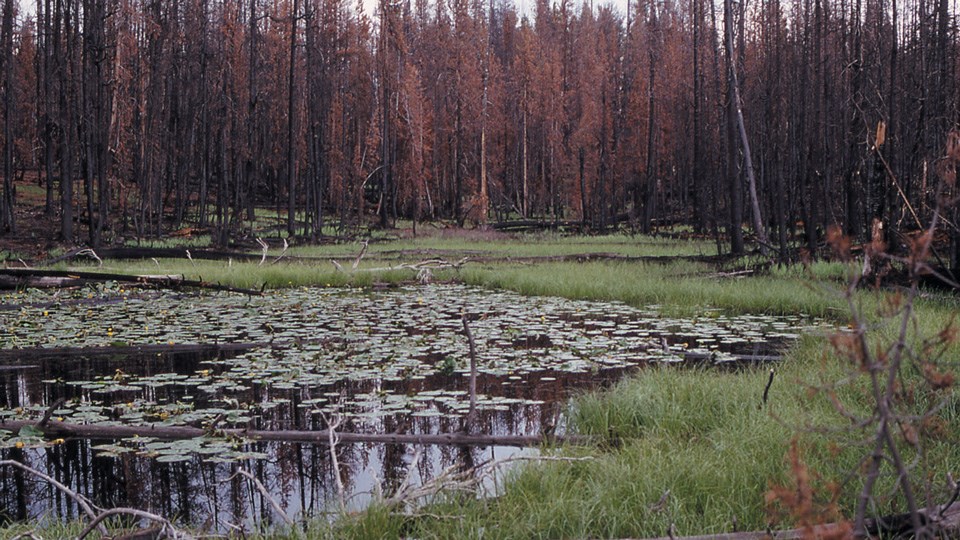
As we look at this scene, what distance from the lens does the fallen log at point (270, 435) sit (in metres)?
4.99

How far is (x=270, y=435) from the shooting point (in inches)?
199

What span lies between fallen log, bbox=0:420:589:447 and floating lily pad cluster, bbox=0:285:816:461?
4.5 inches

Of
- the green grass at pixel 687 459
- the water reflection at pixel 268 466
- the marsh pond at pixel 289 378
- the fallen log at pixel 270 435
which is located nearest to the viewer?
the green grass at pixel 687 459

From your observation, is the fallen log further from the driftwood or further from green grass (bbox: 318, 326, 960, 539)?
the driftwood

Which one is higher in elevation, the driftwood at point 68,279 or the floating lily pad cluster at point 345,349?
the driftwood at point 68,279

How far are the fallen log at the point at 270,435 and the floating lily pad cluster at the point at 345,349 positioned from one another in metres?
0.12

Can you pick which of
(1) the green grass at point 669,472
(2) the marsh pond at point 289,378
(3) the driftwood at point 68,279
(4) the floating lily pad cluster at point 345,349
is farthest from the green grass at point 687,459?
(3) the driftwood at point 68,279

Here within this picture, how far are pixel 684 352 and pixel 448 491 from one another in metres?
4.51

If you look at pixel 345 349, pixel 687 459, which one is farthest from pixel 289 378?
pixel 687 459

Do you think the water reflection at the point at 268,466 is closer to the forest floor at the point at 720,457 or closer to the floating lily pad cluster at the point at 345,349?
the floating lily pad cluster at the point at 345,349

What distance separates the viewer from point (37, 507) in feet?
14.9

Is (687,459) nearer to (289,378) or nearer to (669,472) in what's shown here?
(669,472)

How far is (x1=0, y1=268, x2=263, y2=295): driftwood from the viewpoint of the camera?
12203 mm

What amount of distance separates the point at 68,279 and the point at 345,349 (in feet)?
21.0
